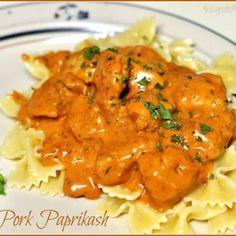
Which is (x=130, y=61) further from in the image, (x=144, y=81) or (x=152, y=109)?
(x=152, y=109)

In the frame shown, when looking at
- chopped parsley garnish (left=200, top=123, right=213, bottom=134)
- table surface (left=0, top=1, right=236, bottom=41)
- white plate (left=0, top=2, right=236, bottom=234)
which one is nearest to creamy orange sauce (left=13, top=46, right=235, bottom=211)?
chopped parsley garnish (left=200, top=123, right=213, bottom=134)

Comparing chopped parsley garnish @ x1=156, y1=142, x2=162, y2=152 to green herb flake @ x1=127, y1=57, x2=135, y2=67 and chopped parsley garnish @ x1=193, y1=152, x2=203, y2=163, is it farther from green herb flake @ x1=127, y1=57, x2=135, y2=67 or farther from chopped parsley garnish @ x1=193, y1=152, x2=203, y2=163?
green herb flake @ x1=127, y1=57, x2=135, y2=67

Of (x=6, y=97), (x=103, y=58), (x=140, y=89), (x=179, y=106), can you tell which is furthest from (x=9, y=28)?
(x=179, y=106)

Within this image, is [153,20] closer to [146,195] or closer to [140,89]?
[140,89]

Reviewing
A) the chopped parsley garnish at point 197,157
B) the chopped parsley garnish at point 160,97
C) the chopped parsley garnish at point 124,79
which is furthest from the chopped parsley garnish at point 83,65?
the chopped parsley garnish at point 197,157

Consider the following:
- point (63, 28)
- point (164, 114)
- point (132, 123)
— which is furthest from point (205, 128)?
point (63, 28)

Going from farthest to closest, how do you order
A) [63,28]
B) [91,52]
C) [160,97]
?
[63,28] → [91,52] → [160,97]
